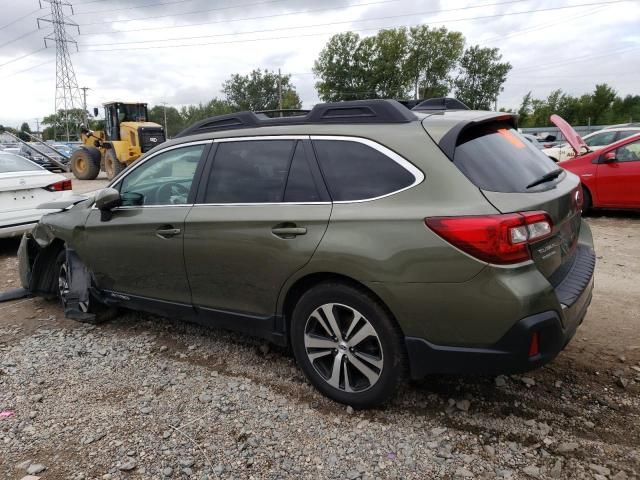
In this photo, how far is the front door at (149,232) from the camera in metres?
3.57

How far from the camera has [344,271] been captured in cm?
270

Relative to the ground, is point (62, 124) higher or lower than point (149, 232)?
higher

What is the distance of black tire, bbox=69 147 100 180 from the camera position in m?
20.8

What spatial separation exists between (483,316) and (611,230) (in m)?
6.40

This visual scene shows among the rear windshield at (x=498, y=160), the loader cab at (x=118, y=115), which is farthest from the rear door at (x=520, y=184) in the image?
the loader cab at (x=118, y=115)

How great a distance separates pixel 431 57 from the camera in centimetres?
6781

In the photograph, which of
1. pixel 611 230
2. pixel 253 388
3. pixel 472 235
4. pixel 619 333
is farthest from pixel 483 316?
pixel 611 230

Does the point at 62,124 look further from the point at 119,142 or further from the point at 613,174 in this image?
the point at 613,174

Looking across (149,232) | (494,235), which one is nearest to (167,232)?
(149,232)

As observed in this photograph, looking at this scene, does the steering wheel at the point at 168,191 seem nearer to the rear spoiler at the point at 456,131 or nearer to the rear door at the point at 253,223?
the rear door at the point at 253,223

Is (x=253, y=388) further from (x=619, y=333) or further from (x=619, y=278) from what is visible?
(x=619, y=278)

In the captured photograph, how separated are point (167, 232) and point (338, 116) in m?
1.48

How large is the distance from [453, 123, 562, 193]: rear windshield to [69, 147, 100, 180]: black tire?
2079 cm

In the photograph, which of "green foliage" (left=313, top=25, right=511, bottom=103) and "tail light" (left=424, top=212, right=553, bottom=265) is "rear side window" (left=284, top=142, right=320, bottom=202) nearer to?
"tail light" (left=424, top=212, right=553, bottom=265)
